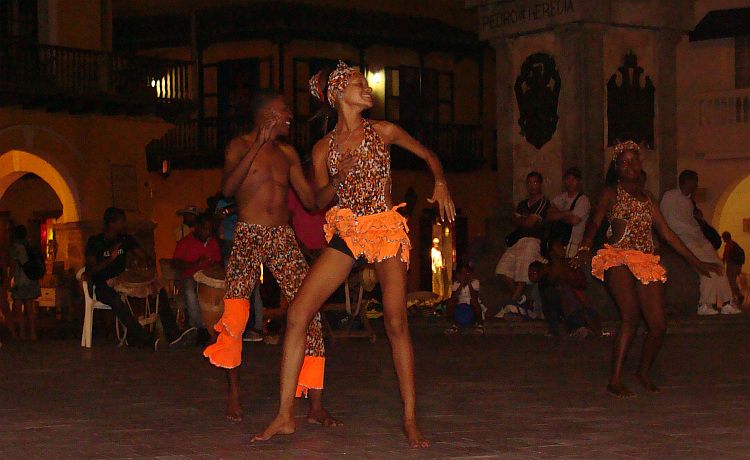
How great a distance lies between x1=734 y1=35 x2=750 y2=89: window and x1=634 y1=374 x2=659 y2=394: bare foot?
24850 mm

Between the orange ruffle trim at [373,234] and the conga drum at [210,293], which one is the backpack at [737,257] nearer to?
the conga drum at [210,293]

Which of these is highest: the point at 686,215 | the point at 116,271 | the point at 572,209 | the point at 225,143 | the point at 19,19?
the point at 19,19

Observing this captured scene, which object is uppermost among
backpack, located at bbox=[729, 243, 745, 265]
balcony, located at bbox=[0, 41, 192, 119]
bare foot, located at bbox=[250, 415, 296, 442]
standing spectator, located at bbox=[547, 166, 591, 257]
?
balcony, located at bbox=[0, 41, 192, 119]

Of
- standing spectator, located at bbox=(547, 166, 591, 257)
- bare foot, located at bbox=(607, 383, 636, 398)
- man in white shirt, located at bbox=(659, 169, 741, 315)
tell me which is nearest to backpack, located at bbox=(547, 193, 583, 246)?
standing spectator, located at bbox=(547, 166, 591, 257)

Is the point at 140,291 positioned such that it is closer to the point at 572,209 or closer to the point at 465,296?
the point at 465,296

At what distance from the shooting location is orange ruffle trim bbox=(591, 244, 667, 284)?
961 cm

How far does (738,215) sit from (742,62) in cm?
399

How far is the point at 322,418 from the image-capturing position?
26.1 ft

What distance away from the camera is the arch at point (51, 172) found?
88.5 feet

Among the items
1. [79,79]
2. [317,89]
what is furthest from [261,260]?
[79,79]

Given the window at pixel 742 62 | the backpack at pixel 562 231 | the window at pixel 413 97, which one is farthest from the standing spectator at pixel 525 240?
the window at pixel 413 97

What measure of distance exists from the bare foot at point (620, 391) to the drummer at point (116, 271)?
6.44 metres

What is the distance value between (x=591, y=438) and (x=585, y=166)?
1058 centimetres

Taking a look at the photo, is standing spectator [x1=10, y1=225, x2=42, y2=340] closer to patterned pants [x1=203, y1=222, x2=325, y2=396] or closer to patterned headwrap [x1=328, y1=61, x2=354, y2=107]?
patterned pants [x1=203, y1=222, x2=325, y2=396]
